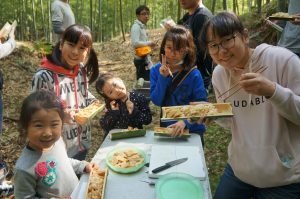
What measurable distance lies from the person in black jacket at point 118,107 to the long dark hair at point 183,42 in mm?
534

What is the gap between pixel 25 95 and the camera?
7.22 meters

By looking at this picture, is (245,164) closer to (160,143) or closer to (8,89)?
(160,143)

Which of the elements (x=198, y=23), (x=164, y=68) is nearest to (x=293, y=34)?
(x=198, y=23)

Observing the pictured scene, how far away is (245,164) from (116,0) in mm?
22750

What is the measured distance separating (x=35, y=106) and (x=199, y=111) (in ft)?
3.59

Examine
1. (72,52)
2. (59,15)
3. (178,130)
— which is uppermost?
(59,15)

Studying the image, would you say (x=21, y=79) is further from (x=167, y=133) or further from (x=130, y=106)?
(x=167, y=133)

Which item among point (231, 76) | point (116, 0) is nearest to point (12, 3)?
point (116, 0)

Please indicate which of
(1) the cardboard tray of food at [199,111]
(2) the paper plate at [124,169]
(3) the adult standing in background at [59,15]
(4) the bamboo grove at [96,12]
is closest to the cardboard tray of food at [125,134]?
(2) the paper plate at [124,169]

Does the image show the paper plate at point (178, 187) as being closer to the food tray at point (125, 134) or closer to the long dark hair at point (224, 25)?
the food tray at point (125, 134)

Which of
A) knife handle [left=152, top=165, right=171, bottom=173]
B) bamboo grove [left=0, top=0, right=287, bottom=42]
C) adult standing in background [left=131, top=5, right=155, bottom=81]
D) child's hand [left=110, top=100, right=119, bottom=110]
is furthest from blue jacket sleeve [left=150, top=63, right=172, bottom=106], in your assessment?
bamboo grove [left=0, top=0, right=287, bottom=42]

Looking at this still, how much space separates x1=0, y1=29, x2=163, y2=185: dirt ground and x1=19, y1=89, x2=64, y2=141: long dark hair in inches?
91.9

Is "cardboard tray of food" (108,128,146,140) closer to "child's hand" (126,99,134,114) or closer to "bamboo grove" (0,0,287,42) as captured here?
"child's hand" (126,99,134,114)

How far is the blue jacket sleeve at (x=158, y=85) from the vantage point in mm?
2775
